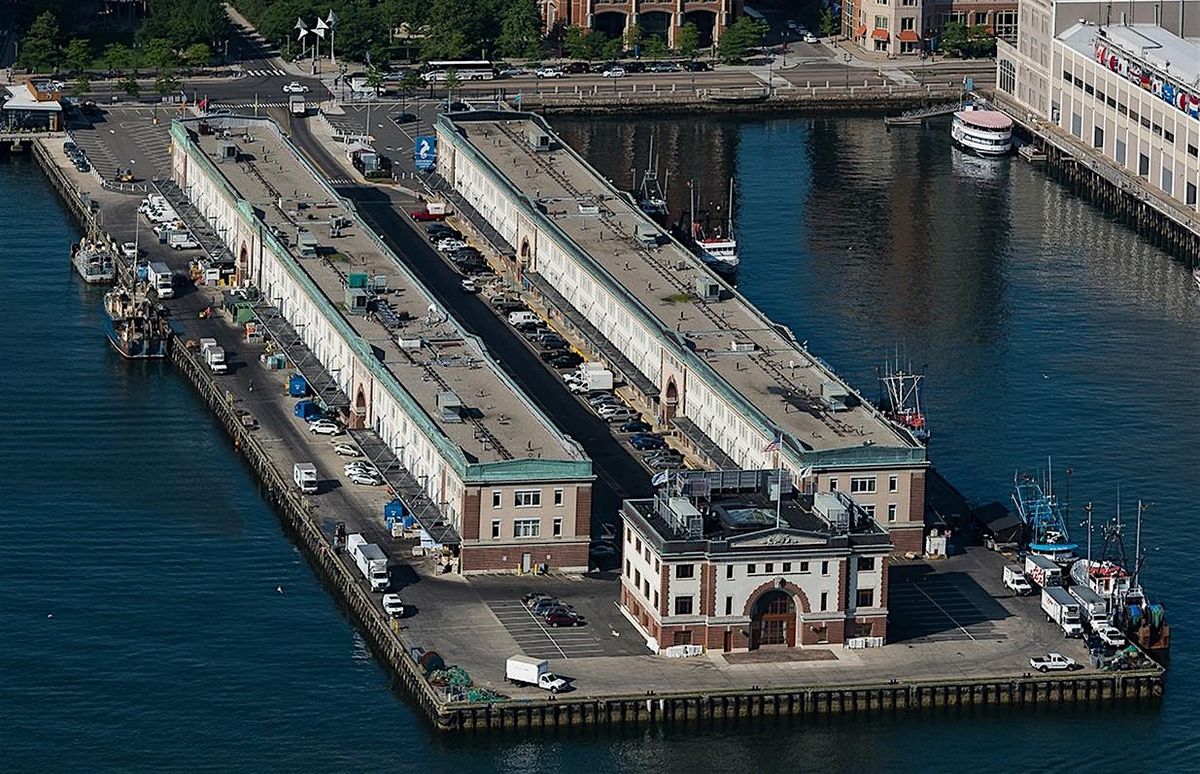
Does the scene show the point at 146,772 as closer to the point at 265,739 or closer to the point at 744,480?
the point at 265,739

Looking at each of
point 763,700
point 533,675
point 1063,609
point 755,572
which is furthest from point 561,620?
point 1063,609

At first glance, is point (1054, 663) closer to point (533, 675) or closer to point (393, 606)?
point (533, 675)

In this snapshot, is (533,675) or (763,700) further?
(763,700)

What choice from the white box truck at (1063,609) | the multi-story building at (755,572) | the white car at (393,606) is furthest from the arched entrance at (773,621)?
the white car at (393,606)

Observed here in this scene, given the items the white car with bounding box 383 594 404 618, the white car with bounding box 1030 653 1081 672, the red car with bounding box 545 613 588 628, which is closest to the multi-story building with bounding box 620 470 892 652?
the red car with bounding box 545 613 588 628

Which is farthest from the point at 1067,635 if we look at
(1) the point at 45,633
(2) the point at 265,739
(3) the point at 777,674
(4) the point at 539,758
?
(1) the point at 45,633

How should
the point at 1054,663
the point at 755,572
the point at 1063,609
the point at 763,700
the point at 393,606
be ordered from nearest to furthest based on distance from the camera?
the point at 763,700 < the point at 755,572 < the point at 1054,663 < the point at 393,606 < the point at 1063,609
